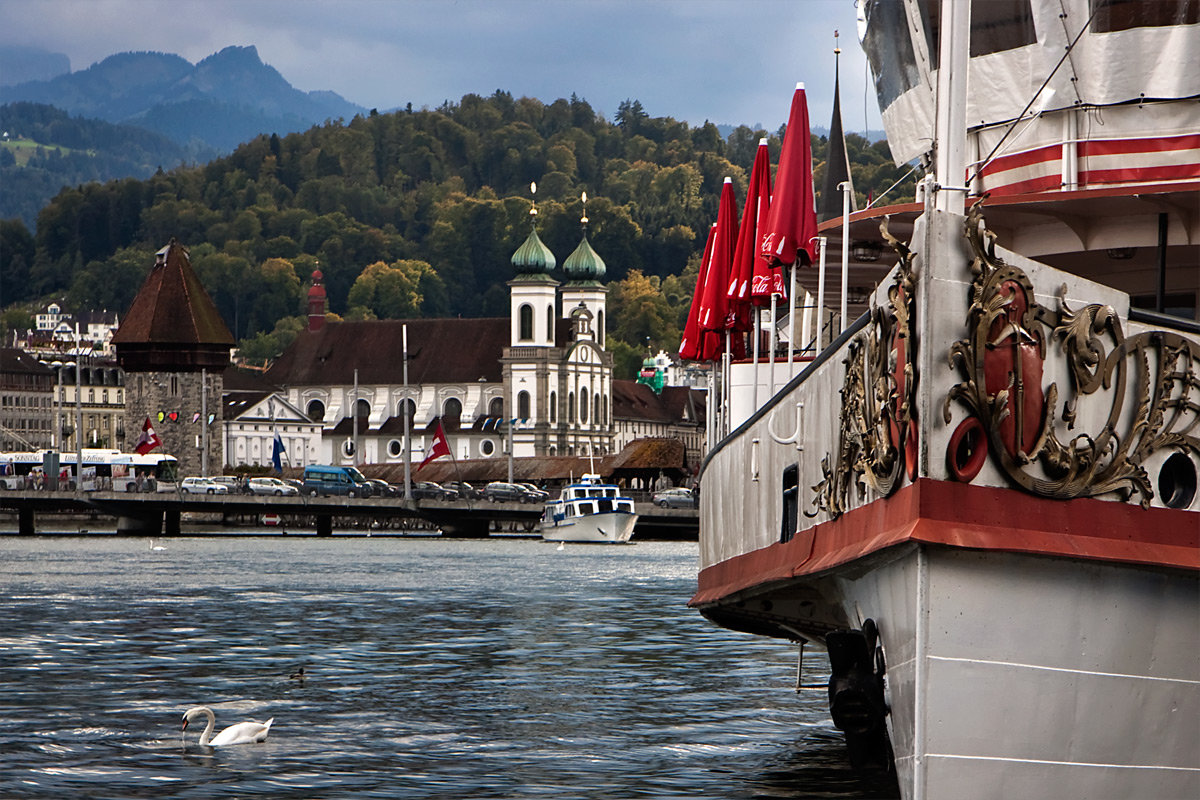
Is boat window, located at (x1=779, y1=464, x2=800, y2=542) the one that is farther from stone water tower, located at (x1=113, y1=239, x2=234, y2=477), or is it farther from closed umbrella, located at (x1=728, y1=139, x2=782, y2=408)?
stone water tower, located at (x1=113, y1=239, x2=234, y2=477)

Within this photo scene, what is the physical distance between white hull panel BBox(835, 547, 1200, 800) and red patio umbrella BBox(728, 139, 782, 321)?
24.1 ft

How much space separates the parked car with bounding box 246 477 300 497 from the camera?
341 ft

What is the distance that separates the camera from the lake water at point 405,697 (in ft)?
53.1

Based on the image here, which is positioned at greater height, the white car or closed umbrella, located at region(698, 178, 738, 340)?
closed umbrella, located at region(698, 178, 738, 340)

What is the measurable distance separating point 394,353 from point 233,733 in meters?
155

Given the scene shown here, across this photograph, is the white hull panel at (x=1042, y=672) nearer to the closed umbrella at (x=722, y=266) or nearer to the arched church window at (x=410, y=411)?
the closed umbrella at (x=722, y=266)

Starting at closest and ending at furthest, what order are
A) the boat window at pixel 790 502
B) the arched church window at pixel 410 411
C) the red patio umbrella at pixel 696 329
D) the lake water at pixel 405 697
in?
1. the boat window at pixel 790 502
2. the lake water at pixel 405 697
3. the red patio umbrella at pixel 696 329
4. the arched church window at pixel 410 411

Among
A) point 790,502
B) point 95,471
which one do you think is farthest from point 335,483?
point 790,502

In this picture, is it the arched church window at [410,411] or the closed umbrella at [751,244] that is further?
the arched church window at [410,411]

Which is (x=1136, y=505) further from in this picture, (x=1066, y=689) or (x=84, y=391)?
(x=84, y=391)

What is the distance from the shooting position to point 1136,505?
1039cm

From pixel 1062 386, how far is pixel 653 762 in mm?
7736

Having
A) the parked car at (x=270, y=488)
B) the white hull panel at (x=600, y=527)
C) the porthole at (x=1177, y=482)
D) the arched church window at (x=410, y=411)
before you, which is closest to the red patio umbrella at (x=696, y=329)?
the porthole at (x=1177, y=482)

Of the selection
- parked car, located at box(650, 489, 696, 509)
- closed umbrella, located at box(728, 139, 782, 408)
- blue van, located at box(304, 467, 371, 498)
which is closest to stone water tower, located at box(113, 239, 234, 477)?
blue van, located at box(304, 467, 371, 498)
